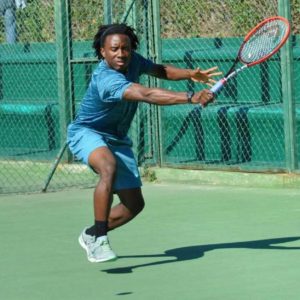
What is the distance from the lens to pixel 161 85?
11594mm

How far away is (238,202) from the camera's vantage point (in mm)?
9719

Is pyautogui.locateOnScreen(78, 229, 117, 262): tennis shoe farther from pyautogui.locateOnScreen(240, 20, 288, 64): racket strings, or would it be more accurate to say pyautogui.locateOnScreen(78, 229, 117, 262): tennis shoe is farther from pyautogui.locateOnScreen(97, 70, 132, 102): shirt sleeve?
pyautogui.locateOnScreen(240, 20, 288, 64): racket strings

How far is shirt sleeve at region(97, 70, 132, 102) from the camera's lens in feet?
21.9

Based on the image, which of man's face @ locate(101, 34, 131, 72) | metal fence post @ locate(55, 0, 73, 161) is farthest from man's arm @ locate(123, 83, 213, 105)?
metal fence post @ locate(55, 0, 73, 161)

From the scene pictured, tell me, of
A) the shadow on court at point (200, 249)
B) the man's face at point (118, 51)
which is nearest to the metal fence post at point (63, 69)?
the shadow on court at point (200, 249)

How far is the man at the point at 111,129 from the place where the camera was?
6.86m

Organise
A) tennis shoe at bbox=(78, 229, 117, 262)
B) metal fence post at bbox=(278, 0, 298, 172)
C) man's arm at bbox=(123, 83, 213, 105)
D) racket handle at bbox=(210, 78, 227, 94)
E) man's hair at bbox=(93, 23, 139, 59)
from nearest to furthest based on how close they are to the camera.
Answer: racket handle at bbox=(210, 78, 227, 94)
man's arm at bbox=(123, 83, 213, 105)
tennis shoe at bbox=(78, 229, 117, 262)
man's hair at bbox=(93, 23, 139, 59)
metal fence post at bbox=(278, 0, 298, 172)

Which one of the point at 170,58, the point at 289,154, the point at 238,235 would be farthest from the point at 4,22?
the point at 238,235

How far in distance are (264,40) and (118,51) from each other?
115cm

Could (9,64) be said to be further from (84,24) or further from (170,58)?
(170,58)

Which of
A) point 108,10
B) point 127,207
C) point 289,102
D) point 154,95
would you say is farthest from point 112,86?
point 108,10

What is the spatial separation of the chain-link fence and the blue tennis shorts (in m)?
3.54

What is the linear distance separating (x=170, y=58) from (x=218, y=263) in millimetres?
4880

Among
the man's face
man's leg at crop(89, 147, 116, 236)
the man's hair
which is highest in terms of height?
the man's hair
